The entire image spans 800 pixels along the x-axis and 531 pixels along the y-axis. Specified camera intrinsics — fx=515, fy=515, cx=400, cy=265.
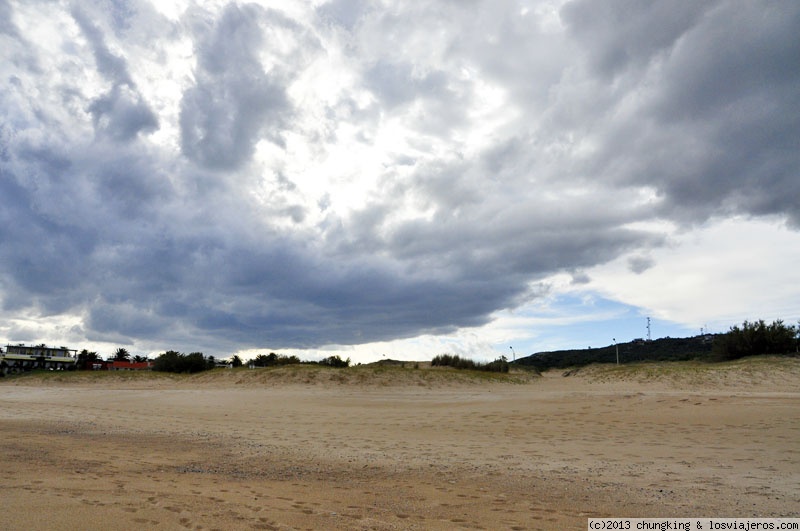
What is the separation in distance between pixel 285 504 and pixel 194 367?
46.5 m

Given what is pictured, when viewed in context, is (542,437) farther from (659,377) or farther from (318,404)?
(659,377)

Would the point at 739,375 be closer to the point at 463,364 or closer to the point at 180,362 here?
the point at 463,364

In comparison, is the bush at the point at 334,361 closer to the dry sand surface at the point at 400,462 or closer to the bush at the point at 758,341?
the dry sand surface at the point at 400,462

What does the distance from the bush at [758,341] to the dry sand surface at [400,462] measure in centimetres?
1515

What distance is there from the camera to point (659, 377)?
1144 inches

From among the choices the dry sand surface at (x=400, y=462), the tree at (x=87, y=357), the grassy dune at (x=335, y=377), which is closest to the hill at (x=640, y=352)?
the grassy dune at (x=335, y=377)

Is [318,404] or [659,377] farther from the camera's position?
[659,377]

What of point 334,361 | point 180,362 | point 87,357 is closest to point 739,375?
point 334,361

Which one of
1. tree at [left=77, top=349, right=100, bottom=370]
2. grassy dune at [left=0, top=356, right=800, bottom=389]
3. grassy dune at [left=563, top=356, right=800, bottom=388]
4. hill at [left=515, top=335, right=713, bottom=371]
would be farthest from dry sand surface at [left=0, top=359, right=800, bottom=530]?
tree at [left=77, top=349, right=100, bottom=370]

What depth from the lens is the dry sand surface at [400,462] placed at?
6418 mm

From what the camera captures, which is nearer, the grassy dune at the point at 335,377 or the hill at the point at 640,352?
the grassy dune at the point at 335,377

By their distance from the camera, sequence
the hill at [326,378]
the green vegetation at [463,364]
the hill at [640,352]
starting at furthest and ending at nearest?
1. the hill at [640,352]
2. the green vegetation at [463,364]
3. the hill at [326,378]

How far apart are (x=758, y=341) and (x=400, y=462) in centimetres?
3701

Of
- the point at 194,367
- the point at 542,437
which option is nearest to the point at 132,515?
the point at 542,437
